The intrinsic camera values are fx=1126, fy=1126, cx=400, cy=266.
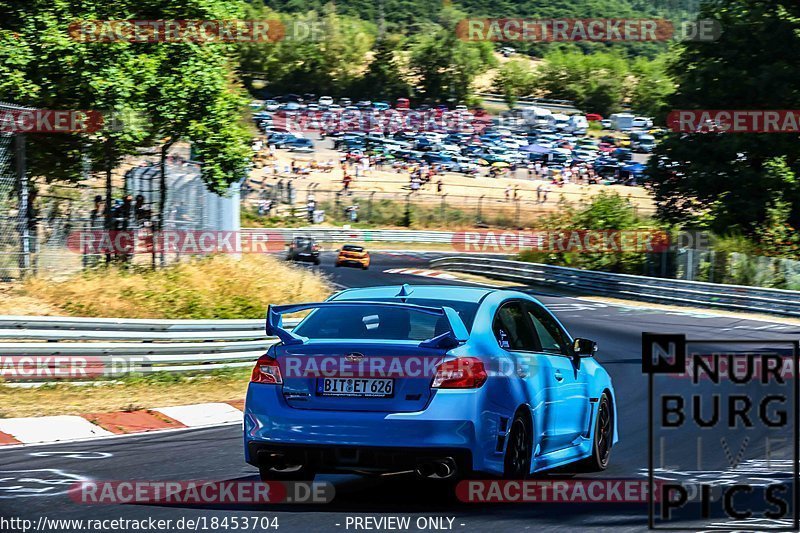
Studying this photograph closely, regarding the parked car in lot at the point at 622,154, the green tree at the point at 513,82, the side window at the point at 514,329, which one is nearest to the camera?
the side window at the point at 514,329

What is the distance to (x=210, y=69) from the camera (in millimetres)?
23781

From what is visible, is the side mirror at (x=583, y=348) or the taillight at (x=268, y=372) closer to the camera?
the taillight at (x=268, y=372)

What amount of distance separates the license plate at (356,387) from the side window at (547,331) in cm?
181

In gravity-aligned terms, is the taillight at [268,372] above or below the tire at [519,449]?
above

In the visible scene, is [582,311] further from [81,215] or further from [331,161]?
[331,161]

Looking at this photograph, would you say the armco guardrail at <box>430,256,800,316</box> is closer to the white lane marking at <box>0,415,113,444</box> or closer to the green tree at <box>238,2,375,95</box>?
the white lane marking at <box>0,415,113,444</box>

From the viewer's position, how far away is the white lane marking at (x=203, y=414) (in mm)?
12664

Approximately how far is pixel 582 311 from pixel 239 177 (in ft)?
37.3

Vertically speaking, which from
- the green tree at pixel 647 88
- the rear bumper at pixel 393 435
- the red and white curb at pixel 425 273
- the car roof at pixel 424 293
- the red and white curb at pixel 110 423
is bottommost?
the red and white curb at pixel 425 273

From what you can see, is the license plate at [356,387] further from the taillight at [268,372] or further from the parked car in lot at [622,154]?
the parked car in lot at [622,154]

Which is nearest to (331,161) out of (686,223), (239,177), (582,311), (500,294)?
(686,223)

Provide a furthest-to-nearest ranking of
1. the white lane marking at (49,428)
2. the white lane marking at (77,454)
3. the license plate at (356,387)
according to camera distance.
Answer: the white lane marking at (49,428) < the white lane marking at (77,454) < the license plate at (356,387)

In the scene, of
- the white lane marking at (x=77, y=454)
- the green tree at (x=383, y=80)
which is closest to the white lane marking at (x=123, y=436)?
the white lane marking at (x=77, y=454)

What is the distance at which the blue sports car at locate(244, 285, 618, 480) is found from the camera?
709 cm
